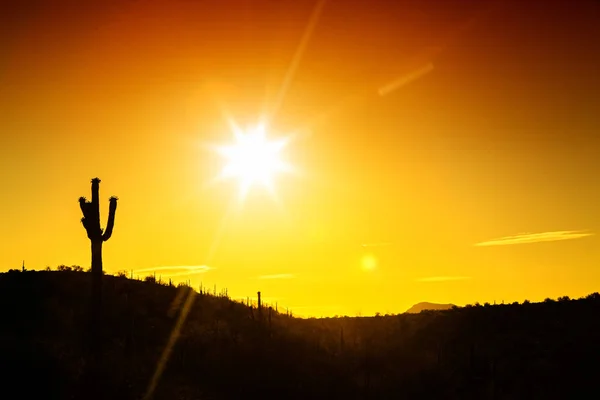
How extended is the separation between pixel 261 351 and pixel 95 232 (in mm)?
15308

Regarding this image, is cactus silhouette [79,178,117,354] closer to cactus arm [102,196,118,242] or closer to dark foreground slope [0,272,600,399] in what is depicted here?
cactus arm [102,196,118,242]

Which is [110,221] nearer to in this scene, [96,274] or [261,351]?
[96,274]

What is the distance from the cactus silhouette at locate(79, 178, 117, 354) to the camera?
29.2 metres

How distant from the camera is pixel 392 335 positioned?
5259 centimetres

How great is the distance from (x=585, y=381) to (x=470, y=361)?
6.80m

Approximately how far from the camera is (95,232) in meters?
29.3

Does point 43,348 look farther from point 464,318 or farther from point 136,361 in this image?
point 464,318

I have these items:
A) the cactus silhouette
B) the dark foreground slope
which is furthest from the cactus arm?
the dark foreground slope

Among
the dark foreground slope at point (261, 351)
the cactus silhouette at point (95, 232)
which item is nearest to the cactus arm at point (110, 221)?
the cactus silhouette at point (95, 232)

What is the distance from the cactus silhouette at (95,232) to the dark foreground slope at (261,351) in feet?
7.12

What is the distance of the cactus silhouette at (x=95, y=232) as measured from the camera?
29.2m

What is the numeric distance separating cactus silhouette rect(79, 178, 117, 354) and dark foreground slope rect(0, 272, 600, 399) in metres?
2.17

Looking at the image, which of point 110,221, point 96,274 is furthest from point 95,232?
point 96,274

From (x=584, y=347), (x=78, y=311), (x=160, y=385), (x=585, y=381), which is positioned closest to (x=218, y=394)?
(x=160, y=385)
